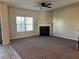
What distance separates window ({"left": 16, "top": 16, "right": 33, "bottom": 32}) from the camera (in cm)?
800

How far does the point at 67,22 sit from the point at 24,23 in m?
3.80

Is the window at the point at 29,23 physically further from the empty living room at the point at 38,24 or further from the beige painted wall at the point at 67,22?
the beige painted wall at the point at 67,22

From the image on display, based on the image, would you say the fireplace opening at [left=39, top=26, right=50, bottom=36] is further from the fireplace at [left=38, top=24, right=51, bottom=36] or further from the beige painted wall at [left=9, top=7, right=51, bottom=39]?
the beige painted wall at [left=9, top=7, right=51, bottom=39]

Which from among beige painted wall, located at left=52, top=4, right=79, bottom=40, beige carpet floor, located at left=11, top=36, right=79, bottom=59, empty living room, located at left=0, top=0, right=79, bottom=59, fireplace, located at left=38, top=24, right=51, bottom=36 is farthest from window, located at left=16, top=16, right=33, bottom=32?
beige carpet floor, located at left=11, top=36, right=79, bottom=59

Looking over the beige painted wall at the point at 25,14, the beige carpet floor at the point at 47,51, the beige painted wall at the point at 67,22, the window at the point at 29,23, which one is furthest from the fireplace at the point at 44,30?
the beige carpet floor at the point at 47,51

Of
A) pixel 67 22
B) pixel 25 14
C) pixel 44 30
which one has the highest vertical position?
pixel 25 14

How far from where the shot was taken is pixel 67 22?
298 inches

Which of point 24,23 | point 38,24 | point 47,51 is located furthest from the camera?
point 38,24

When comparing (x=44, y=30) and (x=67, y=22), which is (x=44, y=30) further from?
(x=67, y=22)

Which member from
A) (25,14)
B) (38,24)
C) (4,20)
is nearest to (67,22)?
(38,24)

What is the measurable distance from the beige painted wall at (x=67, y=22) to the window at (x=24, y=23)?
2417mm

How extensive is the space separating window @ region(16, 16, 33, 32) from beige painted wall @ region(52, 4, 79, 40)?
242cm

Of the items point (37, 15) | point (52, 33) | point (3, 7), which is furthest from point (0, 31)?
point (52, 33)

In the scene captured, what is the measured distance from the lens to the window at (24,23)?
8.00 m
